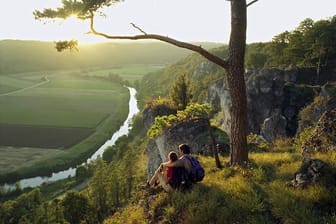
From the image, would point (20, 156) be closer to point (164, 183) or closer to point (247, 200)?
point (164, 183)

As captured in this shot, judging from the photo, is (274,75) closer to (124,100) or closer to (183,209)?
(183,209)

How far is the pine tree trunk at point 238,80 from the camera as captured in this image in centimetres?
1187

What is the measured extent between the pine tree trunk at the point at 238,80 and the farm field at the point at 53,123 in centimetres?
7391

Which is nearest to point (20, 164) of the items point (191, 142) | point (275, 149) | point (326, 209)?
point (191, 142)

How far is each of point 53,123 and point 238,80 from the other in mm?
119603

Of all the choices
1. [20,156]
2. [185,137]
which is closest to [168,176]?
[185,137]

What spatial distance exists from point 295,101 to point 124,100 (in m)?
138

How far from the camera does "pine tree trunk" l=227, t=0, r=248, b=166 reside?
11.9 metres

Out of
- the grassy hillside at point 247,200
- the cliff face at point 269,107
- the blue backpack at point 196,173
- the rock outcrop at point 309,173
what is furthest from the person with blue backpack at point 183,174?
the cliff face at point 269,107

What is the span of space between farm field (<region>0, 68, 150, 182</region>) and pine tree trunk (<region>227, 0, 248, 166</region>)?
242ft

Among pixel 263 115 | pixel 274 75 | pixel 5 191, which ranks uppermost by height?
pixel 274 75

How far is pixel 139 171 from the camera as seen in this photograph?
257ft

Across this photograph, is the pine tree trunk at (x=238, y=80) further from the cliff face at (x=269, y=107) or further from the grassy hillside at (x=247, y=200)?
the cliff face at (x=269, y=107)

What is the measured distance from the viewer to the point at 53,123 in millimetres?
124312
